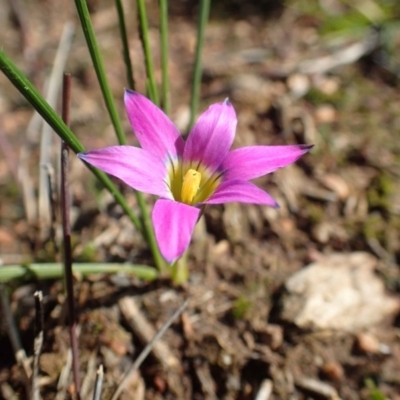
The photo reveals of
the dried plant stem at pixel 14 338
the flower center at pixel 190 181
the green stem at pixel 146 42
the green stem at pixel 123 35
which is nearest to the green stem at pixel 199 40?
the green stem at pixel 146 42

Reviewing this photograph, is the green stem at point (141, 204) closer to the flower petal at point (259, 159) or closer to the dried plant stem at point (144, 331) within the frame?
the dried plant stem at point (144, 331)

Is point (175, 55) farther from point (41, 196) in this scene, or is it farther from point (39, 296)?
point (39, 296)

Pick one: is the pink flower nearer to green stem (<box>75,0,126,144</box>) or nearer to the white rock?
green stem (<box>75,0,126,144</box>)

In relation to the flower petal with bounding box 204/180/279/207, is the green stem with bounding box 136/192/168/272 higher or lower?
lower

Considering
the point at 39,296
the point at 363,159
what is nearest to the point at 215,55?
the point at 363,159

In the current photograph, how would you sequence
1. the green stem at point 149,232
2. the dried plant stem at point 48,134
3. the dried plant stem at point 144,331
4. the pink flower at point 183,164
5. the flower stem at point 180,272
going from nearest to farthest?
1. the pink flower at point 183,164
2. the green stem at point 149,232
3. the dried plant stem at point 144,331
4. the flower stem at point 180,272
5. the dried plant stem at point 48,134

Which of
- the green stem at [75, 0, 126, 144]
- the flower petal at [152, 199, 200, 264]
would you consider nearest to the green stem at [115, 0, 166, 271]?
the green stem at [75, 0, 126, 144]

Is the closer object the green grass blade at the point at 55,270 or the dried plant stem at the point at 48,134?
the green grass blade at the point at 55,270
